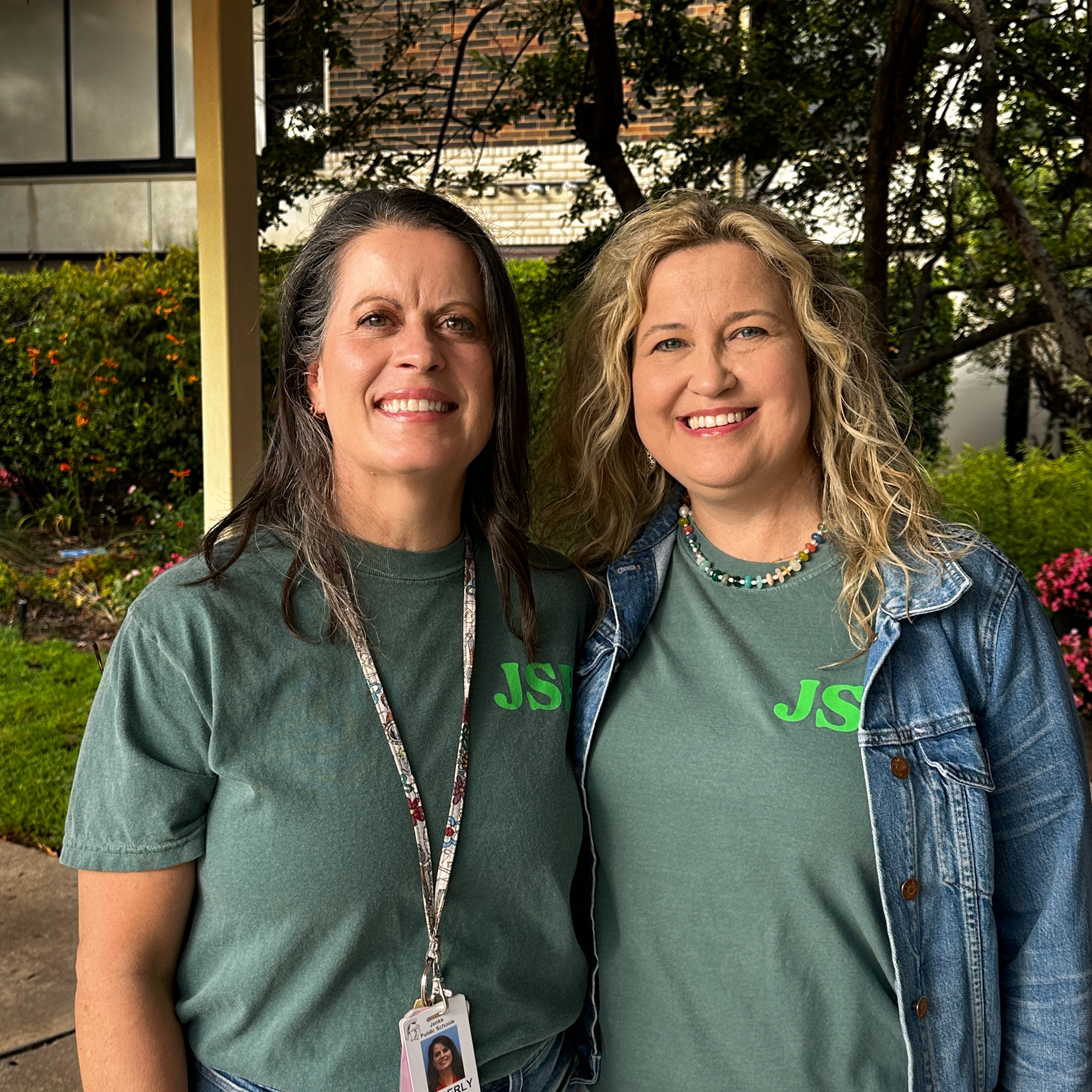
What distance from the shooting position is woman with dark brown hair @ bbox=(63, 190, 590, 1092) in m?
1.56

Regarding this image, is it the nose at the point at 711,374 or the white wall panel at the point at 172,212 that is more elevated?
the white wall panel at the point at 172,212

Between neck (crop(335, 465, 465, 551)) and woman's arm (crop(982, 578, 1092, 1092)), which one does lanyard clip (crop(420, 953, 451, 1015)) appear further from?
woman's arm (crop(982, 578, 1092, 1092))

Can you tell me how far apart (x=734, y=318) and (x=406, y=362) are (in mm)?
578

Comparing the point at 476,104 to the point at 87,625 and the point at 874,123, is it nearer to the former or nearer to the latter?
the point at 87,625

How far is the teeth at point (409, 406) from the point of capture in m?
1.75

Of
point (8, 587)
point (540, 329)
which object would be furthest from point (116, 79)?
point (540, 329)

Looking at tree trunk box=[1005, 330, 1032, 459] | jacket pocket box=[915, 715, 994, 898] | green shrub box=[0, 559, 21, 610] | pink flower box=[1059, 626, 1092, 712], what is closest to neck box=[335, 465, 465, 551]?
jacket pocket box=[915, 715, 994, 898]

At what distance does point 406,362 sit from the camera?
175 centimetres

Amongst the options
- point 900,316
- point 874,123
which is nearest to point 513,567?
point 874,123

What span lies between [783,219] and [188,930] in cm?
152

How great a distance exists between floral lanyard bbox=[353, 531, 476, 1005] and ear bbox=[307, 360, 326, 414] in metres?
0.41

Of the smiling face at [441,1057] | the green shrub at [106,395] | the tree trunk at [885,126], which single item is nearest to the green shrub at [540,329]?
the tree trunk at [885,126]

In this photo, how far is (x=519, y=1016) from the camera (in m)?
1.69

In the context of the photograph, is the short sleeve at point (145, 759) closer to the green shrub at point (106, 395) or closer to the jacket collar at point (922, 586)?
the jacket collar at point (922, 586)
